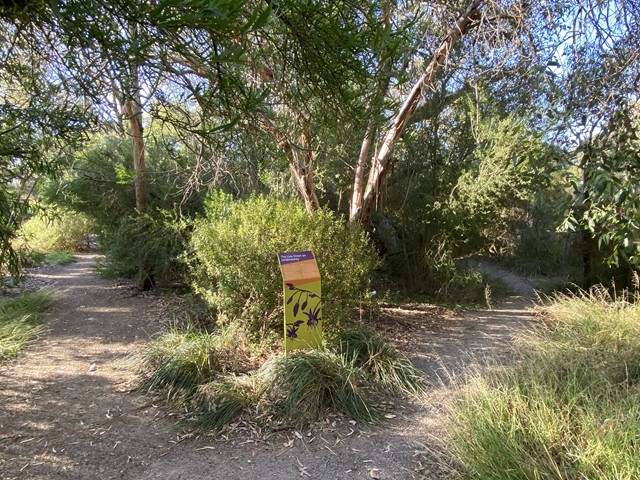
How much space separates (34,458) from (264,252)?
116 inches

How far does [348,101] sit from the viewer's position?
297 centimetres

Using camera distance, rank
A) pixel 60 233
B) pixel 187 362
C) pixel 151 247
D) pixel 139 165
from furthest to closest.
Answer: pixel 60 233
pixel 151 247
pixel 139 165
pixel 187 362

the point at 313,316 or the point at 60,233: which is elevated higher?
the point at 60,233

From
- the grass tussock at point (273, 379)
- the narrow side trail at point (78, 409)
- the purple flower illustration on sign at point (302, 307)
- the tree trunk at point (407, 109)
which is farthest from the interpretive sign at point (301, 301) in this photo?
the tree trunk at point (407, 109)

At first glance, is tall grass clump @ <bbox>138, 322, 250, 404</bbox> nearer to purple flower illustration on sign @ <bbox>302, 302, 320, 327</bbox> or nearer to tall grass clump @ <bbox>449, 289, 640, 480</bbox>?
purple flower illustration on sign @ <bbox>302, 302, 320, 327</bbox>

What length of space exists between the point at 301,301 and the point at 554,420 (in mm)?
2574

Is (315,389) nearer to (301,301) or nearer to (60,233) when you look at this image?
(301,301)

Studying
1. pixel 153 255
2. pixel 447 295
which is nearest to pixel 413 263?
pixel 447 295

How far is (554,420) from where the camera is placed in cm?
279

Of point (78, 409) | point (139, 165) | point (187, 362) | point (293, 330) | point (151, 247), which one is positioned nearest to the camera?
point (78, 409)

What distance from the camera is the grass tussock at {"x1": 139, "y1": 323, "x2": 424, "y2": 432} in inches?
151

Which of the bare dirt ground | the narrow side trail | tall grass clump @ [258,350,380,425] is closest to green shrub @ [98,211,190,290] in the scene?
the narrow side trail

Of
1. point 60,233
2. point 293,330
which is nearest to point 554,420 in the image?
point 293,330

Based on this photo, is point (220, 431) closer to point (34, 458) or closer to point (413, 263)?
point (34, 458)
